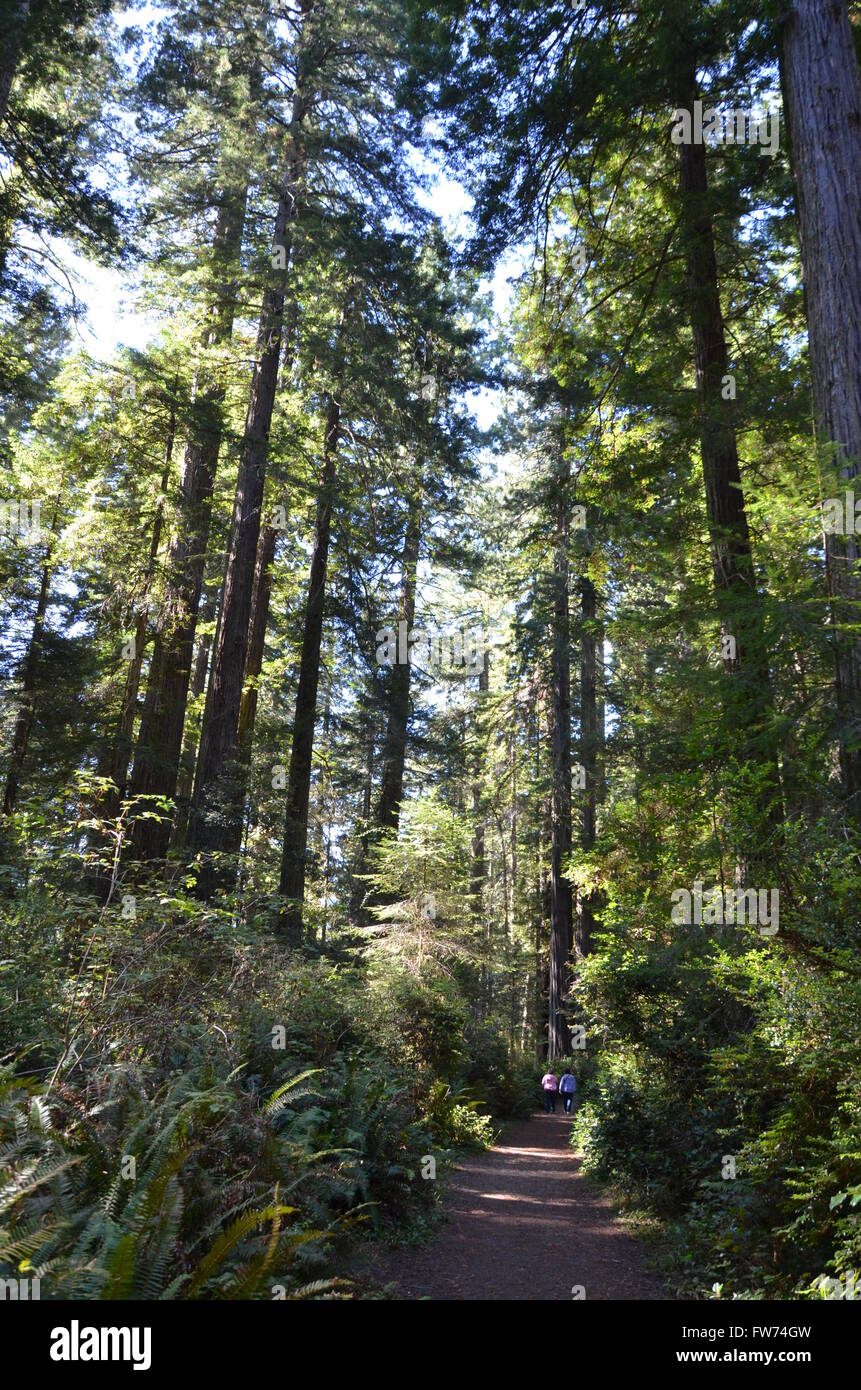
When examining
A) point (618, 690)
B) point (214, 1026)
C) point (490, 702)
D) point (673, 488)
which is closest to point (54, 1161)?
point (214, 1026)

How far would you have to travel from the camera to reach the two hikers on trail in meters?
19.2

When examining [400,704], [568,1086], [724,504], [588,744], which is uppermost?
[400,704]

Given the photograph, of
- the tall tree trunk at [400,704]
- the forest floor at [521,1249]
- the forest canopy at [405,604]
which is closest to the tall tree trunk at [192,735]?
the forest canopy at [405,604]

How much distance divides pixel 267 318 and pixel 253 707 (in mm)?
7429

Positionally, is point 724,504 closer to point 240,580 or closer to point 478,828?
point 240,580

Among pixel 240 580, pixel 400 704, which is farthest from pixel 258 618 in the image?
pixel 240 580

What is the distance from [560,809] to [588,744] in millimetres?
2637

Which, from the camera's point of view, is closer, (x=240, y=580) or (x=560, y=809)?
(x=240, y=580)

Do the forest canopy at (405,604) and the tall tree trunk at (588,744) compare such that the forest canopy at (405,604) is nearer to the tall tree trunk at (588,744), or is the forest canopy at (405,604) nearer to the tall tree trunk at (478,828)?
the tall tree trunk at (588,744)

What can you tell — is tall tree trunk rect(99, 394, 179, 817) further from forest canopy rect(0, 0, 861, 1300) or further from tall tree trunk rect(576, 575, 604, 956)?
tall tree trunk rect(576, 575, 604, 956)

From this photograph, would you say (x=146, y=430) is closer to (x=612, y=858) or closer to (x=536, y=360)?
(x=536, y=360)

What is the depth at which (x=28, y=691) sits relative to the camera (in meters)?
16.2
